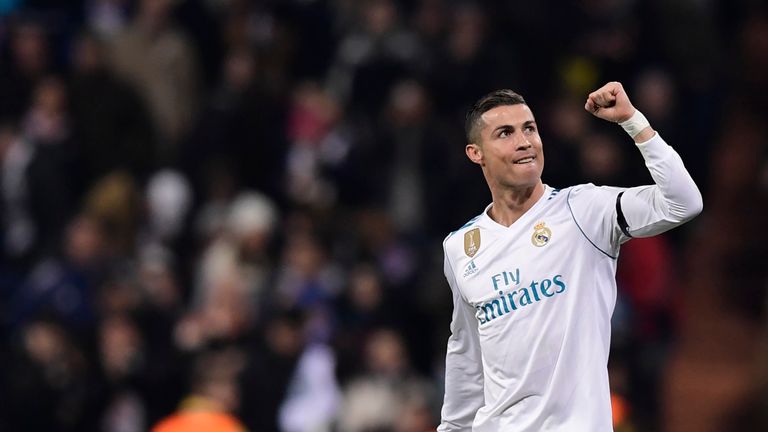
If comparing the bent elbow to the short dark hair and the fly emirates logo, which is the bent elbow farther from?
the short dark hair

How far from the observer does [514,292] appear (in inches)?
207

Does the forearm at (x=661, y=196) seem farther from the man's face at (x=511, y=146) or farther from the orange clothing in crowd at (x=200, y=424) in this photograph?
the orange clothing in crowd at (x=200, y=424)

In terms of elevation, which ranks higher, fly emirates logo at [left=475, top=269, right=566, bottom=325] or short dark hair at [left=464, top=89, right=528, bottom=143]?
short dark hair at [left=464, top=89, right=528, bottom=143]

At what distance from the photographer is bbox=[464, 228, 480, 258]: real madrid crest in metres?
5.48

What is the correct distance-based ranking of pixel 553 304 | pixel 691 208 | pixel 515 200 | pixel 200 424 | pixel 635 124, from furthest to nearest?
1. pixel 200 424
2. pixel 515 200
3. pixel 553 304
4. pixel 635 124
5. pixel 691 208

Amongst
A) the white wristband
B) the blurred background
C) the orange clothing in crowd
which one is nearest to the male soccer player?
the white wristband

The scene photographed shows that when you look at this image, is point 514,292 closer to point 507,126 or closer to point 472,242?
point 472,242

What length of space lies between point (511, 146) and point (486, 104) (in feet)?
0.72

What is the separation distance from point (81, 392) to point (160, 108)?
3.55 m

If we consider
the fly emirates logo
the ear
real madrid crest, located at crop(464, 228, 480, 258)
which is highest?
the ear

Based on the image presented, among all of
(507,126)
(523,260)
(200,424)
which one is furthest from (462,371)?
(200,424)

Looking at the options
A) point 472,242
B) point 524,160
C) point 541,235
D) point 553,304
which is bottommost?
point 553,304

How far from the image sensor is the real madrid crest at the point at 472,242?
548 cm

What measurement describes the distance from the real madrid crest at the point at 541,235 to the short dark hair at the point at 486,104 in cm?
43
